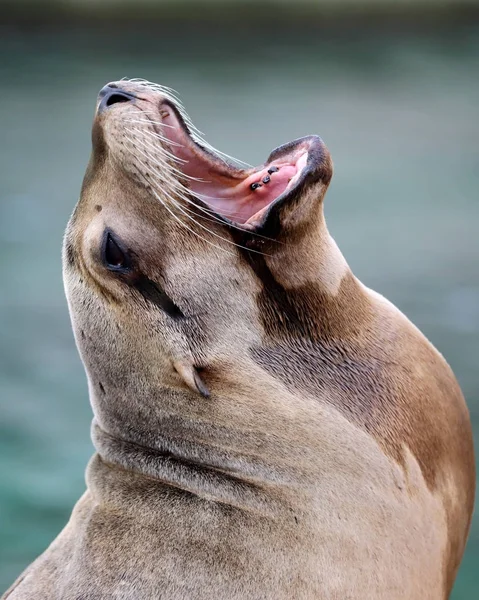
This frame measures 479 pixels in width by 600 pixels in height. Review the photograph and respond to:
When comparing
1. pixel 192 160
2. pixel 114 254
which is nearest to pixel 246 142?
pixel 192 160

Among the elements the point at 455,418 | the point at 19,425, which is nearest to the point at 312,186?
the point at 455,418

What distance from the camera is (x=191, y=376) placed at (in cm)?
168

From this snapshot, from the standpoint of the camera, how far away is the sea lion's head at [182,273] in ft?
5.58

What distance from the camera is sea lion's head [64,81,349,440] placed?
1.70 meters

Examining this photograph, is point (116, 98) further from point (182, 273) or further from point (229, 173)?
point (182, 273)

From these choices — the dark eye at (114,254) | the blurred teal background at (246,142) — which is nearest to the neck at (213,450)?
the dark eye at (114,254)

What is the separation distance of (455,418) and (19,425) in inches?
88.8

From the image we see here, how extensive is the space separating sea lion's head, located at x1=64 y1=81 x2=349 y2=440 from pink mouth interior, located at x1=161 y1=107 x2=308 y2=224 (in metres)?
0.04

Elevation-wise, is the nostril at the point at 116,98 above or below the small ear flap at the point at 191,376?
above

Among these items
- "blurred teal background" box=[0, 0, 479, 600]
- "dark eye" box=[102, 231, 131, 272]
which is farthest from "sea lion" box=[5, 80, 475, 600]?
"blurred teal background" box=[0, 0, 479, 600]

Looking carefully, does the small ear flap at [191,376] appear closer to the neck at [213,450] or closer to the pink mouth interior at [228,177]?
the neck at [213,450]

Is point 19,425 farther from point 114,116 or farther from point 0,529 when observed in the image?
point 114,116

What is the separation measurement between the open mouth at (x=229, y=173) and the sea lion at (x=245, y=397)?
0.04 feet

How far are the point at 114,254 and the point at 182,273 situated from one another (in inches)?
5.1
